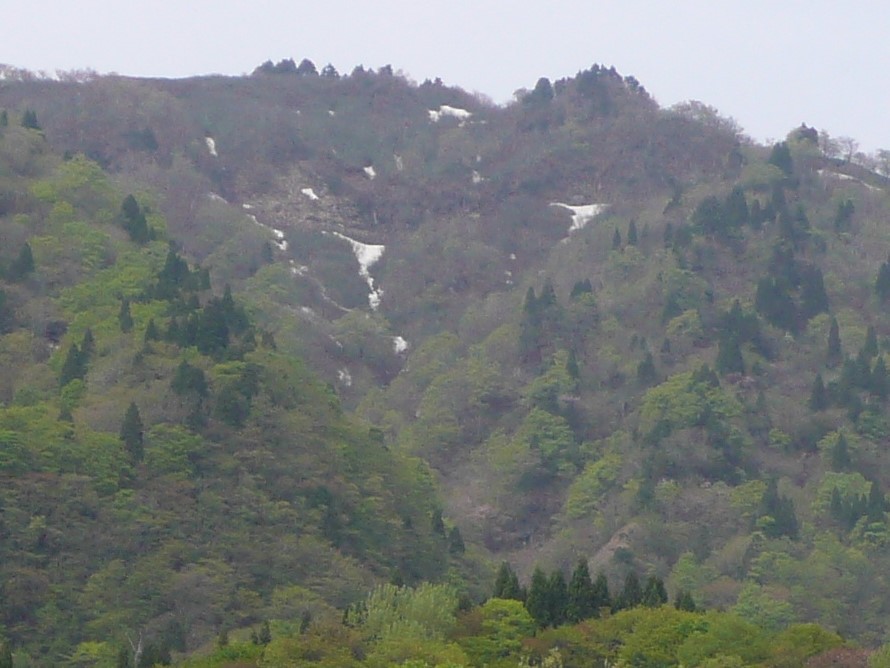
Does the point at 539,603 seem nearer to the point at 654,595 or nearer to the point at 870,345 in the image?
the point at 654,595

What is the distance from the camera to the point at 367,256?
293ft

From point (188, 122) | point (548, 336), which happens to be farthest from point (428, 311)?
point (188, 122)

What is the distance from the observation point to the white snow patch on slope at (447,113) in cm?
10256

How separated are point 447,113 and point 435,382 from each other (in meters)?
34.9

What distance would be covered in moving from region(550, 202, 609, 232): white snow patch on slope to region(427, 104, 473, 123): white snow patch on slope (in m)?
13.0

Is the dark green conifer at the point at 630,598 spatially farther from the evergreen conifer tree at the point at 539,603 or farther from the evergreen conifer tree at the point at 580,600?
the evergreen conifer tree at the point at 539,603

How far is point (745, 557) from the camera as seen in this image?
5522 centimetres

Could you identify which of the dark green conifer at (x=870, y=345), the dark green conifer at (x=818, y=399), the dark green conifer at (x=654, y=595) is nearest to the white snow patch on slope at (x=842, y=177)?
the dark green conifer at (x=870, y=345)

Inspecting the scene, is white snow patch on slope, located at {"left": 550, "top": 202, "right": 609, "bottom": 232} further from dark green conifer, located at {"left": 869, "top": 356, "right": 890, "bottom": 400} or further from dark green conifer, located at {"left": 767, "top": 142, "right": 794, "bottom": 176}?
dark green conifer, located at {"left": 869, "top": 356, "right": 890, "bottom": 400}

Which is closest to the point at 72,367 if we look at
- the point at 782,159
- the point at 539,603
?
the point at 539,603

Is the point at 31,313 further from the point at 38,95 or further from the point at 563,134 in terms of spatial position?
the point at 563,134

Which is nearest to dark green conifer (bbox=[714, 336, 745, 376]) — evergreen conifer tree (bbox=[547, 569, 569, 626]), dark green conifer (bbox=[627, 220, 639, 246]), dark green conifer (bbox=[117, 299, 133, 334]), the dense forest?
the dense forest

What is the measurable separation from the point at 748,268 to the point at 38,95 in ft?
112

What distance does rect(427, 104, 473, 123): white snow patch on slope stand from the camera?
336 feet
